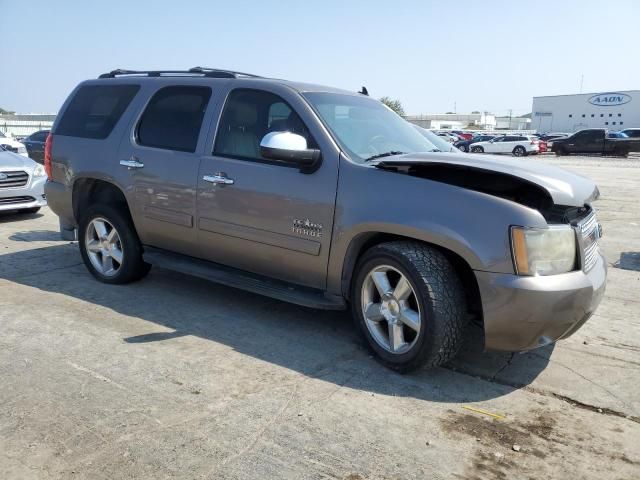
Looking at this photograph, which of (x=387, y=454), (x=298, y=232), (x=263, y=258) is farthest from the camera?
(x=263, y=258)

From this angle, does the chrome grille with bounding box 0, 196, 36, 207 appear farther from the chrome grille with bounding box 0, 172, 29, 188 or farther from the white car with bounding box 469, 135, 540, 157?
the white car with bounding box 469, 135, 540, 157

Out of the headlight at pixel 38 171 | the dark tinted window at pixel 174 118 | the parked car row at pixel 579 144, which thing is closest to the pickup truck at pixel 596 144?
the parked car row at pixel 579 144

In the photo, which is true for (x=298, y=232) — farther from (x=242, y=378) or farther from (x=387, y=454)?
(x=387, y=454)

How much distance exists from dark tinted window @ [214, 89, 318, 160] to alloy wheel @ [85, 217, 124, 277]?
1.53m

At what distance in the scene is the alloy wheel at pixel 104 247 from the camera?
211 inches

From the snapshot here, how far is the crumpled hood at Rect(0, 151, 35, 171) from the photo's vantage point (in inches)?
339

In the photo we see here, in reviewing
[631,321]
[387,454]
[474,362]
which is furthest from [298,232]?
[631,321]

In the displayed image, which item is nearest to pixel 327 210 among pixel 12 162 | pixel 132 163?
pixel 132 163

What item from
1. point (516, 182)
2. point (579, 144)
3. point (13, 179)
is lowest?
point (13, 179)

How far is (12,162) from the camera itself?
8852 millimetres

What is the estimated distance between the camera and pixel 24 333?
424 centimetres

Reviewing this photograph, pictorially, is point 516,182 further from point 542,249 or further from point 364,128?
point 364,128

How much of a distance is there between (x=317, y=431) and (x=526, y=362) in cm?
169

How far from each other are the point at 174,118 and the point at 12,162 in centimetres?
524
